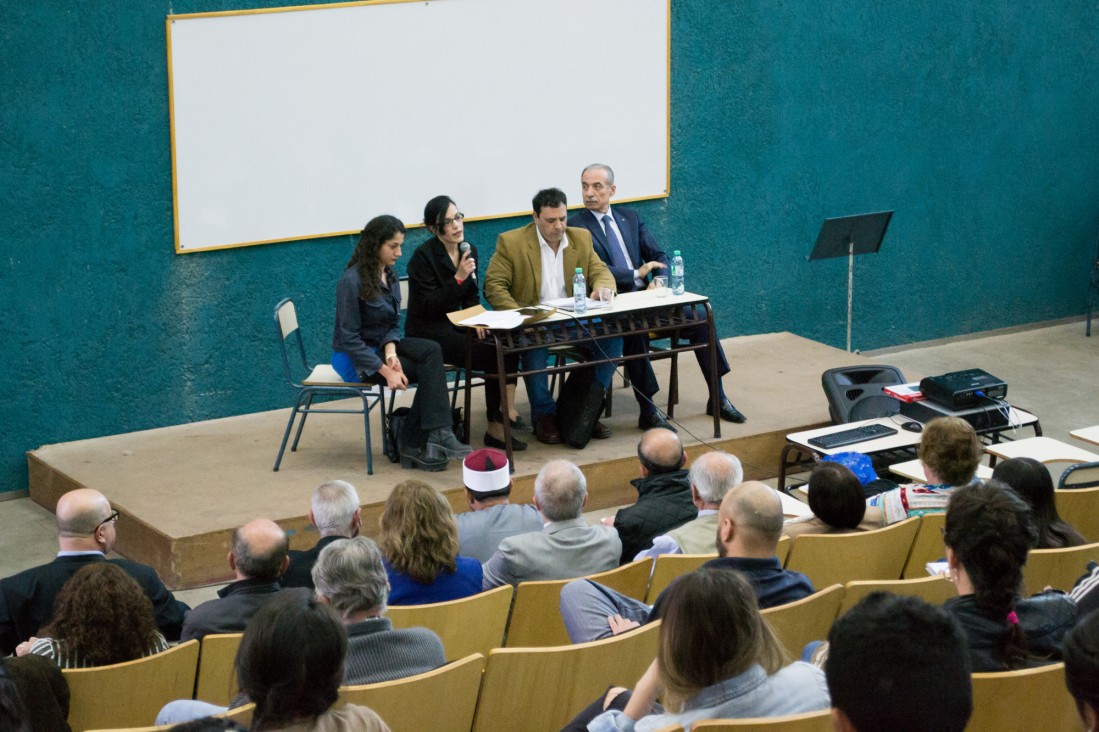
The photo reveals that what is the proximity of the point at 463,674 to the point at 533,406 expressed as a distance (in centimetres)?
375

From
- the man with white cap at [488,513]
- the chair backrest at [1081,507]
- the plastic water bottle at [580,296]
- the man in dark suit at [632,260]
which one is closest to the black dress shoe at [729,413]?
the man in dark suit at [632,260]

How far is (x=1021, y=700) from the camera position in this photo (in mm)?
2791

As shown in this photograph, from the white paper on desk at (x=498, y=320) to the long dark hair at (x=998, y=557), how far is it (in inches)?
129

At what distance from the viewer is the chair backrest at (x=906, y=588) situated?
3.47m

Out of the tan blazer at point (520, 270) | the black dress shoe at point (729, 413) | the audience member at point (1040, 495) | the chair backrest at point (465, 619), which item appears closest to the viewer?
the chair backrest at point (465, 619)

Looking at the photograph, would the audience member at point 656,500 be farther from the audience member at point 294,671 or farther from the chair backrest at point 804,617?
the audience member at point 294,671

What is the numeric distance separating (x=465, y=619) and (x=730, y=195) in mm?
5365

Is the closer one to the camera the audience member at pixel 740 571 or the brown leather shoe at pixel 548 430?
the audience member at pixel 740 571

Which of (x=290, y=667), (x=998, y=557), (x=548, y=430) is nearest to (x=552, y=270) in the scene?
(x=548, y=430)

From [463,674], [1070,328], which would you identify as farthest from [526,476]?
[1070,328]

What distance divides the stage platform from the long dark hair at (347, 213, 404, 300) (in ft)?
2.73

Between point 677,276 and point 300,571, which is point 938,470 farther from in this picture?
point 677,276

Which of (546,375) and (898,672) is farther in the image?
(546,375)

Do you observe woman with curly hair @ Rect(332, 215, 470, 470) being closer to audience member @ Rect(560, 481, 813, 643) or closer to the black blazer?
the black blazer
